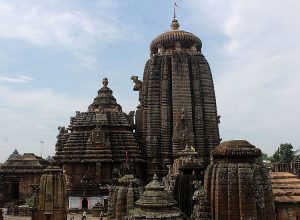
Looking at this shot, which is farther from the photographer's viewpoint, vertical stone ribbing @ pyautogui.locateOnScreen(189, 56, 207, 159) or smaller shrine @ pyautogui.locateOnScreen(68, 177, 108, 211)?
vertical stone ribbing @ pyautogui.locateOnScreen(189, 56, 207, 159)

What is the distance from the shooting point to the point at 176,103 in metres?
40.8

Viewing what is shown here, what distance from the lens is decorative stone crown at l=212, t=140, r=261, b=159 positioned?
12531 mm

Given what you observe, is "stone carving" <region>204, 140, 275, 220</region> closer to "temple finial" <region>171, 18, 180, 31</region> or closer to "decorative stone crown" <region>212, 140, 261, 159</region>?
"decorative stone crown" <region>212, 140, 261, 159</region>

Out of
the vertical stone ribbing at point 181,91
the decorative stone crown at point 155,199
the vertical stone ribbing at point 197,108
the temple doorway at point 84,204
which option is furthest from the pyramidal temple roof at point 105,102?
Result: the decorative stone crown at point 155,199

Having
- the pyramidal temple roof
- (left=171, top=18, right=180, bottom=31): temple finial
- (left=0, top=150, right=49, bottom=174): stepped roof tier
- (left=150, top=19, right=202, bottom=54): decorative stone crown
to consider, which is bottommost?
(left=0, top=150, right=49, bottom=174): stepped roof tier

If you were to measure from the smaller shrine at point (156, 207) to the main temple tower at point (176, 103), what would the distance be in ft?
82.3

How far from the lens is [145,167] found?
42312 millimetres

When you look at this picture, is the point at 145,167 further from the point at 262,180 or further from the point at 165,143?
the point at 262,180

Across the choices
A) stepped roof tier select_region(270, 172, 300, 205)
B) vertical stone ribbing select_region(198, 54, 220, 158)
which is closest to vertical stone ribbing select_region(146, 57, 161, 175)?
vertical stone ribbing select_region(198, 54, 220, 158)

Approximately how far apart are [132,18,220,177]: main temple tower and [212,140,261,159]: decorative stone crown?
26.5 metres

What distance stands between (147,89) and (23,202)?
2096 centimetres

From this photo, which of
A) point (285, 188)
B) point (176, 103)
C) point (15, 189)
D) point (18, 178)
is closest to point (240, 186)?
point (285, 188)

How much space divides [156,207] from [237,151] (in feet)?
11.2

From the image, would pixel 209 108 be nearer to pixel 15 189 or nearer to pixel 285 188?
pixel 285 188
